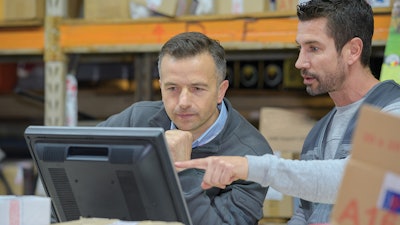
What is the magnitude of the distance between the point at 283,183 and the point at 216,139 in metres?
0.57

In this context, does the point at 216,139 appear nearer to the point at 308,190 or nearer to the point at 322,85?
the point at 322,85

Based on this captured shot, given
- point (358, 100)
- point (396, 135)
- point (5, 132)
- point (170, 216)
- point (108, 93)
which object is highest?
point (396, 135)

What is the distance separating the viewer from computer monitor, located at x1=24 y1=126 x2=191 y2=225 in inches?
57.1

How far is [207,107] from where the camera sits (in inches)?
79.7

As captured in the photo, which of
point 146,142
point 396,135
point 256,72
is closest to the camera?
point 396,135

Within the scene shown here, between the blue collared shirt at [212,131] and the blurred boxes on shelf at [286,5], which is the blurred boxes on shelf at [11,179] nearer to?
the blurred boxes on shelf at [286,5]

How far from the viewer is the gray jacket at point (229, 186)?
172 cm

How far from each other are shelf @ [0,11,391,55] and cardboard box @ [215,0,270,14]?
4 cm

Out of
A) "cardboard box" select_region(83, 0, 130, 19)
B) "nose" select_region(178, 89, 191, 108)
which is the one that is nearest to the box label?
"nose" select_region(178, 89, 191, 108)

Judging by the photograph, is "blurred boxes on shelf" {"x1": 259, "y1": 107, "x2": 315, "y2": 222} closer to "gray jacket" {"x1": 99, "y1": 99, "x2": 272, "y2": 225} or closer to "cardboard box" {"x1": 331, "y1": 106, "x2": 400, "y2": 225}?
"gray jacket" {"x1": 99, "y1": 99, "x2": 272, "y2": 225}

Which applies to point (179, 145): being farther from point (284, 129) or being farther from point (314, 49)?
point (284, 129)

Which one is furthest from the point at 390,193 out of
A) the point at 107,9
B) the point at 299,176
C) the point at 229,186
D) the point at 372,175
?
the point at 107,9

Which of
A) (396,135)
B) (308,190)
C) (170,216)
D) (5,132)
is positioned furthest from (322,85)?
(5,132)

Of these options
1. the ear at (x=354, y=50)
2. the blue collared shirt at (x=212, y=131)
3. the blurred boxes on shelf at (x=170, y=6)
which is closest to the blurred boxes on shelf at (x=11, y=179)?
the blurred boxes on shelf at (x=170, y=6)
